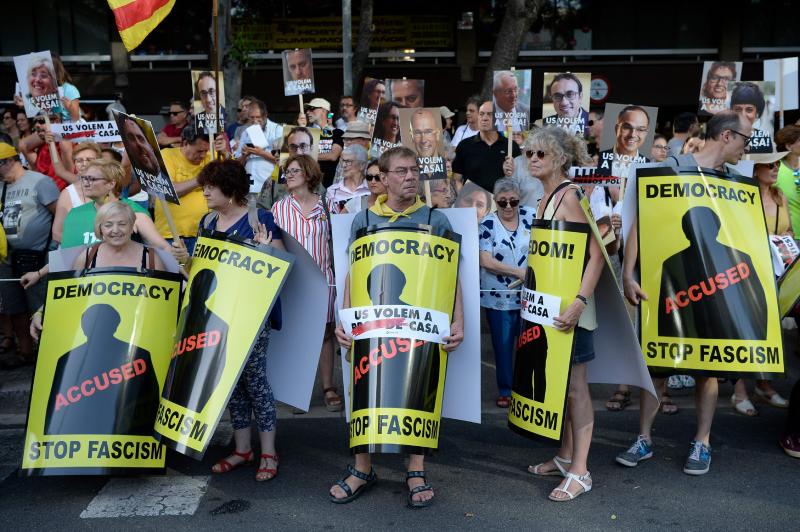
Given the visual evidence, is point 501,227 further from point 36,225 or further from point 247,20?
point 247,20

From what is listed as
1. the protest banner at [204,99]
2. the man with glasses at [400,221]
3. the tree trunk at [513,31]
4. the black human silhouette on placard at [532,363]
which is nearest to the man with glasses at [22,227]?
the protest banner at [204,99]

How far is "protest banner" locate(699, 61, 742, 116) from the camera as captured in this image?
8836 millimetres

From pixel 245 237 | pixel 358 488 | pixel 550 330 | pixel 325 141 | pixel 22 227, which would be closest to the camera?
pixel 550 330

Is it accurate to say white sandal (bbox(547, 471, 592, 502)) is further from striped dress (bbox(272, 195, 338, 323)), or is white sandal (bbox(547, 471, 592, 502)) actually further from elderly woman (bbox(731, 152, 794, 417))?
striped dress (bbox(272, 195, 338, 323))

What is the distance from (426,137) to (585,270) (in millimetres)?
2895

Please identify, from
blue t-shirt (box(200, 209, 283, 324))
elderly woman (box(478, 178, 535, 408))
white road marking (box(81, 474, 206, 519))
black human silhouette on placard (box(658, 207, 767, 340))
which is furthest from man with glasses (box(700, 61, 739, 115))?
white road marking (box(81, 474, 206, 519))

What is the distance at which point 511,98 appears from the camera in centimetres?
810

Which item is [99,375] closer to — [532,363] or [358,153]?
[532,363]

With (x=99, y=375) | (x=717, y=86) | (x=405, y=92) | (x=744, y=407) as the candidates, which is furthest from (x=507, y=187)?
(x=717, y=86)

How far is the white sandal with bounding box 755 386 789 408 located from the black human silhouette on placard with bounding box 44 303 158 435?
414 cm

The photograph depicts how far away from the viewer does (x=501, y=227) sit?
6.26 meters

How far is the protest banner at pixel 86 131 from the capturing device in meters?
8.08

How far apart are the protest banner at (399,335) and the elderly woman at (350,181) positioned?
2.64 m

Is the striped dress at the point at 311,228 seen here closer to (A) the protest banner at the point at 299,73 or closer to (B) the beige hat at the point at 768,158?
(B) the beige hat at the point at 768,158
